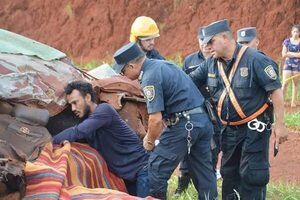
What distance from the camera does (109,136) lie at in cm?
650

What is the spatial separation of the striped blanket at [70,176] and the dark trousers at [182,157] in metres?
0.38

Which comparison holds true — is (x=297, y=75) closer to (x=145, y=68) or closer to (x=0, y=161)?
(x=145, y=68)

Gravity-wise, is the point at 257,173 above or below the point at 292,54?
above

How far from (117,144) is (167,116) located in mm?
509

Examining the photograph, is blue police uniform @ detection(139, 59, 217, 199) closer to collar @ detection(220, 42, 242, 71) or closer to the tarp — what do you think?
collar @ detection(220, 42, 242, 71)

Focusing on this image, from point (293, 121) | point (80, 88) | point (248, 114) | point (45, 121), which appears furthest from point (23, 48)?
point (293, 121)

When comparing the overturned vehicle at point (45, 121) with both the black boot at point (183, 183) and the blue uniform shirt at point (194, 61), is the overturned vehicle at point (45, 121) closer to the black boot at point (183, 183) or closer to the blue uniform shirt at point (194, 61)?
the black boot at point (183, 183)

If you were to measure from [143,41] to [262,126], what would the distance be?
194 centimetres

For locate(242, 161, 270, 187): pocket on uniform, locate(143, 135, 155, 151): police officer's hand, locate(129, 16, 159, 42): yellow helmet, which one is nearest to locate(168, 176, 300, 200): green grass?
locate(242, 161, 270, 187): pocket on uniform

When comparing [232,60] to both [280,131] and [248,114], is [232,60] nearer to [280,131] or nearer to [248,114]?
[248,114]

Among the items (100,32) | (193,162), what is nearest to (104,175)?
(193,162)

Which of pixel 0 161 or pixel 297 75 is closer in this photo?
pixel 0 161

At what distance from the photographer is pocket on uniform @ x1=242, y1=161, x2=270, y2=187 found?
6613 mm

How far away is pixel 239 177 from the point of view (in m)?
7.02
